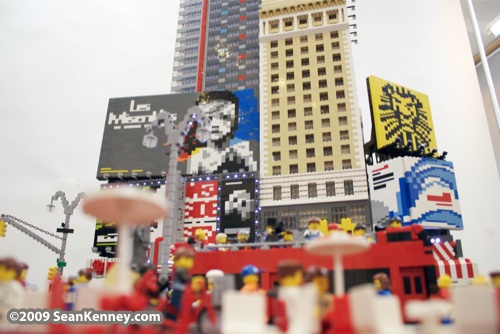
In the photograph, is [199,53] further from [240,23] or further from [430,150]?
[430,150]

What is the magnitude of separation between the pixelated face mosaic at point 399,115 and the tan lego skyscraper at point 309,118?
6.85 ft

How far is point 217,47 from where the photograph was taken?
234ft

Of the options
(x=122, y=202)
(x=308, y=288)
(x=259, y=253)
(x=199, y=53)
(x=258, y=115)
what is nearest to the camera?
(x=308, y=288)

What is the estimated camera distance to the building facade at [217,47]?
67.3 m

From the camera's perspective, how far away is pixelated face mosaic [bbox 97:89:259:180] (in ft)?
106

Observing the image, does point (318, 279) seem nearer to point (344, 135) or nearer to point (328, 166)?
point (328, 166)

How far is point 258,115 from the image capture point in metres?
33.5

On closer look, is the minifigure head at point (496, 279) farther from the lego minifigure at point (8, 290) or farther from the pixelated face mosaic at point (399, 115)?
the pixelated face mosaic at point (399, 115)

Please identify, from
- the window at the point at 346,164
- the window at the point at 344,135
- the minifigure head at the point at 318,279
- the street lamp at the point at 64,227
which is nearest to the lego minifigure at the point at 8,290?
the minifigure head at the point at 318,279

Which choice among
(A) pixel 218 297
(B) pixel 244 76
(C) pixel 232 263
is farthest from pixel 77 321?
(B) pixel 244 76

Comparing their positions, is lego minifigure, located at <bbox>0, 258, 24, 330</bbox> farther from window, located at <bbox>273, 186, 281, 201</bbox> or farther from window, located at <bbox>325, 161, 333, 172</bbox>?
window, located at <bbox>325, 161, 333, 172</bbox>

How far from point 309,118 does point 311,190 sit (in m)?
6.54

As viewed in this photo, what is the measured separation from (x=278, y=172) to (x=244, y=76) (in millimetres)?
39431

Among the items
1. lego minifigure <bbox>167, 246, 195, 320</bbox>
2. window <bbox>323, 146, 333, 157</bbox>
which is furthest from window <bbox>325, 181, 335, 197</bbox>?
lego minifigure <bbox>167, 246, 195, 320</bbox>
